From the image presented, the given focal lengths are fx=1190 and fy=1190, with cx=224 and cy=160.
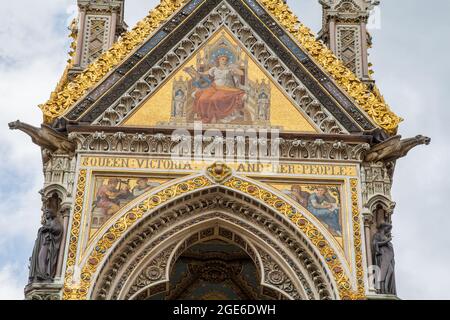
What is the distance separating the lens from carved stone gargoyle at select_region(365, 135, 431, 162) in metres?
20.0

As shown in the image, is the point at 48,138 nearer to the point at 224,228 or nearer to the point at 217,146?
the point at 217,146

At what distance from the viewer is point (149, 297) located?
19969mm

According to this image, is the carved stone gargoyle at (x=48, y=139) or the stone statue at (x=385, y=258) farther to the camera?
the carved stone gargoyle at (x=48, y=139)

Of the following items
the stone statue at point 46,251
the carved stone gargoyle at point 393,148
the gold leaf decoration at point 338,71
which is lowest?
the stone statue at point 46,251

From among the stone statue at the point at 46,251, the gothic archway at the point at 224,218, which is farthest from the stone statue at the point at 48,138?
the gothic archway at the point at 224,218

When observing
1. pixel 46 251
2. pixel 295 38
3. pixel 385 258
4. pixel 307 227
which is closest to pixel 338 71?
pixel 295 38

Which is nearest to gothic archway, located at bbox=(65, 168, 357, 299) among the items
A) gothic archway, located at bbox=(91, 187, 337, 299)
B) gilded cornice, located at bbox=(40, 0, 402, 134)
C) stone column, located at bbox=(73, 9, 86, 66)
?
gothic archway, located at bbox=(91, 187, 337, 299)

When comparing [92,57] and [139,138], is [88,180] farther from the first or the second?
[92,57]

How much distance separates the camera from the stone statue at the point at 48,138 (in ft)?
65.3

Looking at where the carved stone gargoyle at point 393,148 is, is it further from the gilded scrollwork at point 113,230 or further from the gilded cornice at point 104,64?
the gilded cornice at point 104,64

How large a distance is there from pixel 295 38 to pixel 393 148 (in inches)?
115

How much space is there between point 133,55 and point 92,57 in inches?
43.5
